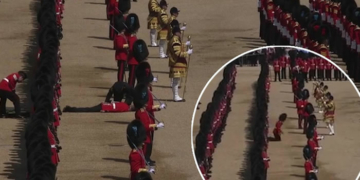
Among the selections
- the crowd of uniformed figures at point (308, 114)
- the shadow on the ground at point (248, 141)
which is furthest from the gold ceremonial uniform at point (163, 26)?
the shadow on the ground at point (248, 141)

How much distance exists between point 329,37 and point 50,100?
29.3 feet

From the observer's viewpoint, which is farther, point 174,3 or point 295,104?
point 174,3

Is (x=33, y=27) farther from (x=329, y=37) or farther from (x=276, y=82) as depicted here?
(x=276, y=82)

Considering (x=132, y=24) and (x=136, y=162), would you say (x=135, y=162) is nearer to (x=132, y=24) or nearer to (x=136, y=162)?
(x=136, y=162)

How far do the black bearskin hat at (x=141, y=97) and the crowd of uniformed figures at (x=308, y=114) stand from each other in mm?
4900

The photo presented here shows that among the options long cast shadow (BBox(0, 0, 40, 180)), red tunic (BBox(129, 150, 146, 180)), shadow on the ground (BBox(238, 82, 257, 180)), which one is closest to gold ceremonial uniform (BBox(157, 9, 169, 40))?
long cast shadow (BBox(0, 0, 40, 180))

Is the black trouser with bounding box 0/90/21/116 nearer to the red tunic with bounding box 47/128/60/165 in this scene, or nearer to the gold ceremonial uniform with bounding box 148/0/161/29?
the red tunic with bounding box 47/128/60/165

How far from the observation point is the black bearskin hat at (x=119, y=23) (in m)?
25.3

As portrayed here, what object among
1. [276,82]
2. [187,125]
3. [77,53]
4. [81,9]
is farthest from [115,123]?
[81,9]

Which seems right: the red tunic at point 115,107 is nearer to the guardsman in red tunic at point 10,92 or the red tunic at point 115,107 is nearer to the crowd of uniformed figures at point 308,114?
the guardsman in red tunic at point 10,92

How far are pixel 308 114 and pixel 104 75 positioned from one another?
12.1m

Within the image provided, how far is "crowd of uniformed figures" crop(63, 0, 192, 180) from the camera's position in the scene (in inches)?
691

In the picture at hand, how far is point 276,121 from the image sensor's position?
1345 centimetres

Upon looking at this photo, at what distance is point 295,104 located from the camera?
13.5 meters
